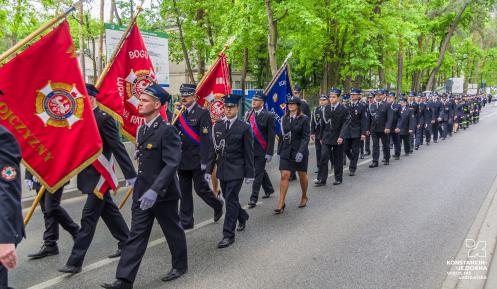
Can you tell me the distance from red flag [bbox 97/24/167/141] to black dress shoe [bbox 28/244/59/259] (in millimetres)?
1937

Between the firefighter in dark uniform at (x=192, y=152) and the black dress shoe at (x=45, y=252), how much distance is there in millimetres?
1730

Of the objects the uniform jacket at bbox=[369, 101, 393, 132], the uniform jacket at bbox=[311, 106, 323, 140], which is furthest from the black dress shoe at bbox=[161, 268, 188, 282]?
the uniform jacket at bbox=[369, 101, 393, 132]

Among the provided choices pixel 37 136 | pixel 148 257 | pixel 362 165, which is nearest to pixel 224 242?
pixel 148 257

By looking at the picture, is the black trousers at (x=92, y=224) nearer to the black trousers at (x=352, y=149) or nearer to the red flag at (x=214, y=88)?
the red flag at (x=214, y=88)

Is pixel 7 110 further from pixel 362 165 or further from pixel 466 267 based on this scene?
pixel 362 165

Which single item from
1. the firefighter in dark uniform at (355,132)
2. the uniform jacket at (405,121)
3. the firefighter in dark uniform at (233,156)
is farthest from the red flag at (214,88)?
the uniform jacket at (405,121)

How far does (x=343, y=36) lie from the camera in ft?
63.7

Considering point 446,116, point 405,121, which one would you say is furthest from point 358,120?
point 446,116

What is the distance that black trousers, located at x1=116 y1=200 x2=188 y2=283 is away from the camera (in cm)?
411

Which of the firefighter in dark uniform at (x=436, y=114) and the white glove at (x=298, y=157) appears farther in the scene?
the firefighter in dark uniform at (x=436, y=114)

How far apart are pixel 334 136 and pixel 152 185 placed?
19.9ft

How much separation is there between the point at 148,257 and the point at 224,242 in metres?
0.96

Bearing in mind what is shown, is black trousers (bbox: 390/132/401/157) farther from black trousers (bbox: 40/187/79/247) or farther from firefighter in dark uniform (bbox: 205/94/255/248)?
black trousers (bbox: 40/187/79/247)

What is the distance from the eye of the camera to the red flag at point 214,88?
7.83m
